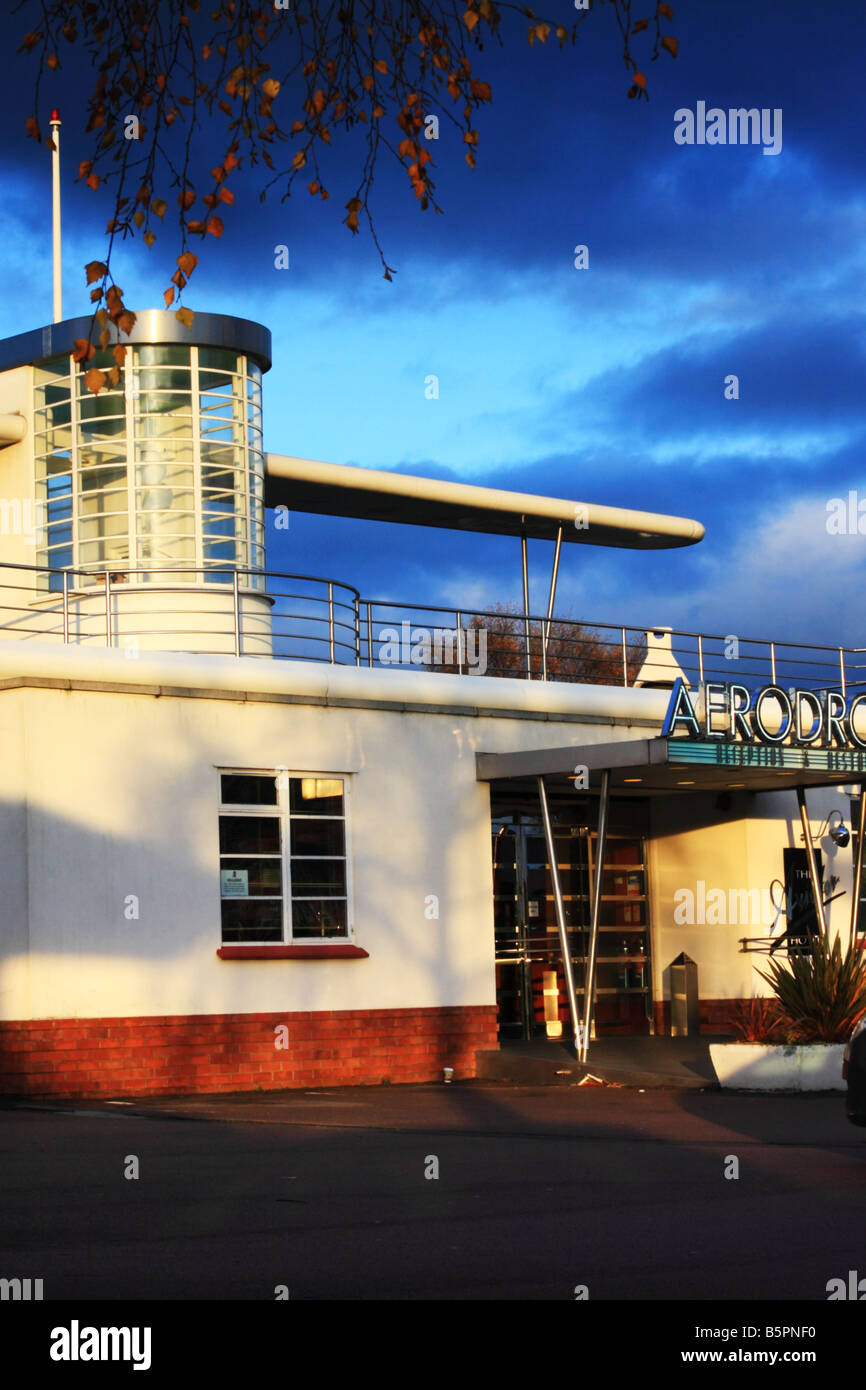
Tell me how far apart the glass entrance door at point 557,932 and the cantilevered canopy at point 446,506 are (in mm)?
5119

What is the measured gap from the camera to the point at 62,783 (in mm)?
15250

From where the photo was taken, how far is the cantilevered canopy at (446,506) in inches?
868

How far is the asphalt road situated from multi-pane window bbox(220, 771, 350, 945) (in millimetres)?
2466

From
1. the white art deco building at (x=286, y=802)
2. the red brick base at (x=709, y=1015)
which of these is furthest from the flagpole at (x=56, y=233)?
the red brick base at (x=709, y=1015)

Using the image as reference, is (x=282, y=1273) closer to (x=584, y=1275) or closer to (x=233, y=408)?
(x=584, y=1275)

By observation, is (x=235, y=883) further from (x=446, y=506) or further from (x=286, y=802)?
(x=446, y=506)

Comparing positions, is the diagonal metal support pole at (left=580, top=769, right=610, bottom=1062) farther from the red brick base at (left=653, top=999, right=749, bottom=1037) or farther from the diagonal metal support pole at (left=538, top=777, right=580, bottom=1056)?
the red brick base at (left=653, top=999, right=749, bottom=1037)

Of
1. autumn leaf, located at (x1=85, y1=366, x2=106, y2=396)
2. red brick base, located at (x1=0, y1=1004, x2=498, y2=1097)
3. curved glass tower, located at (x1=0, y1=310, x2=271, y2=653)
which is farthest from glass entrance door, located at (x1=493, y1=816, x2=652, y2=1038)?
autumn leaf, located at (x1=85, y1=366, x2=106, y2=396)

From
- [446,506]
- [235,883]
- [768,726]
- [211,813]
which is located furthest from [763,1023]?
[446,506]

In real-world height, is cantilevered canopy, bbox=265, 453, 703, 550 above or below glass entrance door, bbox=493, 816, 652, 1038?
above

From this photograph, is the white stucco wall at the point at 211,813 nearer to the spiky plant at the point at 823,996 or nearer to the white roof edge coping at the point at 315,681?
the white roof edge coping at the point at 315,681

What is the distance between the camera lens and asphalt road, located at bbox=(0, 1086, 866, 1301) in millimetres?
6711

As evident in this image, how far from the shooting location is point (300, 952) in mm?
16484
